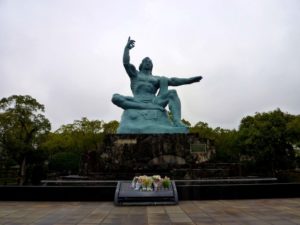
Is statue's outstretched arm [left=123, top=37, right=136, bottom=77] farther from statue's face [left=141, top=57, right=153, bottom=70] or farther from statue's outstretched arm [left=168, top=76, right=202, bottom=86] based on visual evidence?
statue's outstretched arm [left=168, top=76, right=202, bottom=86]

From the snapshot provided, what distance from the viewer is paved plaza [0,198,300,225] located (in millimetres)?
6953

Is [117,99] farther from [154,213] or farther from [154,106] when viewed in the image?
[154,213]

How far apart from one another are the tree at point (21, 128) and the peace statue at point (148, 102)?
60.6 feet

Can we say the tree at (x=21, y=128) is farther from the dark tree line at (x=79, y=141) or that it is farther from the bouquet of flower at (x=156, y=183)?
the bouquet of flower at (x=156, y=183)

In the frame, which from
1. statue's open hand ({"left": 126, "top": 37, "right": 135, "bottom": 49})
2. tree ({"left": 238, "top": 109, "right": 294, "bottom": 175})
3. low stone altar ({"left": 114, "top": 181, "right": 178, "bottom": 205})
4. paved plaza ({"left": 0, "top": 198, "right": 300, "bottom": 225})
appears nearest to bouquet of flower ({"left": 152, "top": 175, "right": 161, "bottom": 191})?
low stone altar ({"left": 114, "top": 181, "right": 178, "bottom": 205})

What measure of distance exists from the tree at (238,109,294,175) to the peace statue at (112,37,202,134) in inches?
841

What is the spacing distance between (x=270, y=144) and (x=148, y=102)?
906 inches

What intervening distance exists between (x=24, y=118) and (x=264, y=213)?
92.8 ft

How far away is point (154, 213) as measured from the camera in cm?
805

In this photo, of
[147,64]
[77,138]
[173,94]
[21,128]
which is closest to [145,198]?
Answer: [173,94]

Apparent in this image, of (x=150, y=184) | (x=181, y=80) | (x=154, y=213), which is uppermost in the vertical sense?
(x=181, y=80)

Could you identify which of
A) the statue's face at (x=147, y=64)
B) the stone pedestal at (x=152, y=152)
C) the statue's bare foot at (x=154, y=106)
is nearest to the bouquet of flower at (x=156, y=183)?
the stone pedestal at (x=152, y=152)

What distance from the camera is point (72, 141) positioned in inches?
1604

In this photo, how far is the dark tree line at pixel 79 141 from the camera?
104ft
